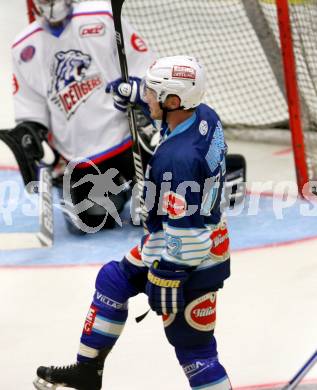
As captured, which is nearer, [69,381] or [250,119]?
[69,381]

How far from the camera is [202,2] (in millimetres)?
7926

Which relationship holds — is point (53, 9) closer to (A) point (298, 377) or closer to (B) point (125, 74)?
(B) point (125, 74)

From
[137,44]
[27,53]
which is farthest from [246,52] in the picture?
[27,53]

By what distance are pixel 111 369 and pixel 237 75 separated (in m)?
3.54

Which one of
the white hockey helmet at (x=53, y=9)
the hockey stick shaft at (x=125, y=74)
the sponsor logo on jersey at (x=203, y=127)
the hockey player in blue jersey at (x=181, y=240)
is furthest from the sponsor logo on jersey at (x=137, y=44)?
the sponsor logo on jersey at (x=203, y=127)

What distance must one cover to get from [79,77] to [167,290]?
2.22 meters

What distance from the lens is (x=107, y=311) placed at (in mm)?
3293

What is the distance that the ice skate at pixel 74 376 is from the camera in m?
3.35

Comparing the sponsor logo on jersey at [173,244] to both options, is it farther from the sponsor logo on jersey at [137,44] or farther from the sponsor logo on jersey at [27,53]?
the sponsor logo on jersey at [27,53]

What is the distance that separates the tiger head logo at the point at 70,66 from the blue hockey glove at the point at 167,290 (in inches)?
85.1

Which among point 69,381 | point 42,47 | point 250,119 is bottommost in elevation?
point 250,119

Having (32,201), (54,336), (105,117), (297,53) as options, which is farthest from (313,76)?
(54,336)

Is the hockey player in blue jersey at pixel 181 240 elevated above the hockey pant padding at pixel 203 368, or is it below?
above

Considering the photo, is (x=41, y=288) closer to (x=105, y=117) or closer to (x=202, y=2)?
(x=105, y=117)
